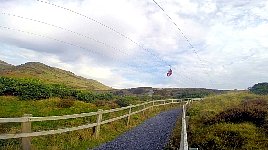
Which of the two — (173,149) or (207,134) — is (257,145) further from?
(173,149)

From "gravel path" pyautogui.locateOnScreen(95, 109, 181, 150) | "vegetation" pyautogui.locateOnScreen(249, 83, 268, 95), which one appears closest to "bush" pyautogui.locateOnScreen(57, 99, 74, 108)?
"gravel path" pyautogui.locateOnScreen(95, 109, 181, 150)

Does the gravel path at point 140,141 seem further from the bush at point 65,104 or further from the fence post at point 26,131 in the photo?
the bush at point 65,104

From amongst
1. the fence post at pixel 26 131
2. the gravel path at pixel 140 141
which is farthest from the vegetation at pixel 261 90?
the fence post at pixel 26 131

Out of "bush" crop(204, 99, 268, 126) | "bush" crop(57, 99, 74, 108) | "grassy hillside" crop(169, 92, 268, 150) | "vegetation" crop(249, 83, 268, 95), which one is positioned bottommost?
"grassy hillside" crop(169, 92, 268, 150)

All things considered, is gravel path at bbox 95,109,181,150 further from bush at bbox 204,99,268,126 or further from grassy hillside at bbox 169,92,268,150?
bush at bbox 204,99,268,126

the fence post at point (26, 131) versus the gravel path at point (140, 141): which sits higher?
the fence post at point (26, 131)

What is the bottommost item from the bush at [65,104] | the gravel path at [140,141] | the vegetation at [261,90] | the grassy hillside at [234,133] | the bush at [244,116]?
the gravel path at [140,141]

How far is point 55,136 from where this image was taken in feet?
47.6

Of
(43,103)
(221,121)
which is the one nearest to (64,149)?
(221,121)

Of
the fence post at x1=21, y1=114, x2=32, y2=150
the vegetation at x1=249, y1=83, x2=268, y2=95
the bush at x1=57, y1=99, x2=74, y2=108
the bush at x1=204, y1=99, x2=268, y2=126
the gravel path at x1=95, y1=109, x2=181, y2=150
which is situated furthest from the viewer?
the vegetation at x1=249, y1=83, x2=268, y2=95

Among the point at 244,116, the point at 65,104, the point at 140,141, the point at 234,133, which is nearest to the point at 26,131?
the point at 140,141

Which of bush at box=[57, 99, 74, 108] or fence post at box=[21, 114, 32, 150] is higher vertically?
bush at box=[57, 99, 74, 108]

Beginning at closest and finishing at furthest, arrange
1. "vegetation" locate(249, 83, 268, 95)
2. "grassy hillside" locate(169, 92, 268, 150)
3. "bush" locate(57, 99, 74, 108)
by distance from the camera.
A: "grassy hillside" locate(169, 92, 268, 150) → "bush" locate(57, 99, 74, 108) → "vegetation" locate(249, 83, 268, 95)

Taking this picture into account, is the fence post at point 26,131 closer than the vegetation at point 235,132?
Yes
